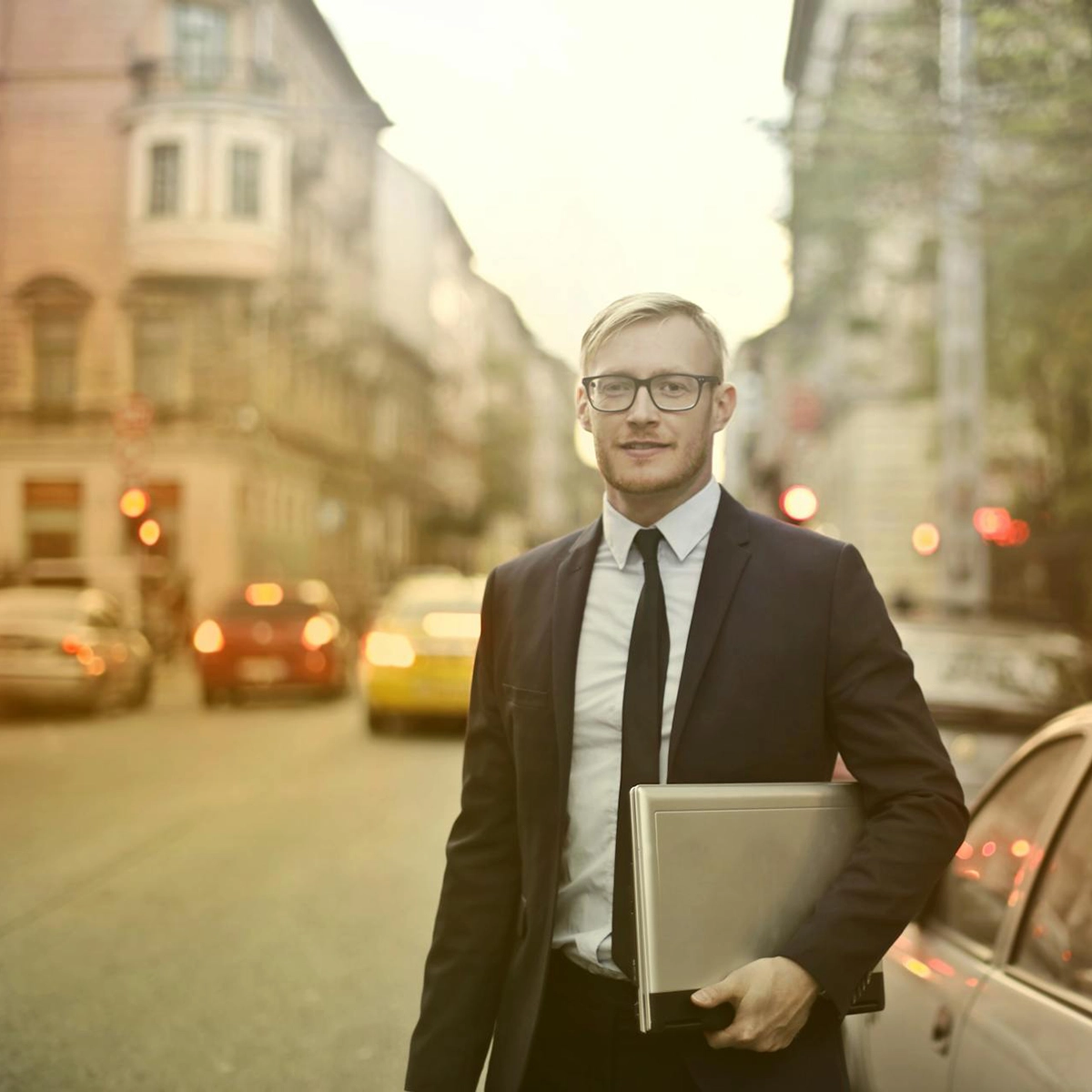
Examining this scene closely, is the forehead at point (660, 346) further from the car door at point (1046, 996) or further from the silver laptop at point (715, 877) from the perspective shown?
the car door at point (1046, 996)

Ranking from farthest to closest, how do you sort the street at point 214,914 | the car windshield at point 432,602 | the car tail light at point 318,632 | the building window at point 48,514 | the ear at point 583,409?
the car tail light at point 318,632
the car windshield at point 432,602
the building window at point 48,514
the street at point 214,914
the ear at point 583,409

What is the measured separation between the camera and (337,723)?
18.4m

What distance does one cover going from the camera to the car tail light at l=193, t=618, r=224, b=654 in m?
20.4

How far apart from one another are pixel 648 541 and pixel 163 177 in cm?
1390

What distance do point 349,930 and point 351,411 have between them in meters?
36.5

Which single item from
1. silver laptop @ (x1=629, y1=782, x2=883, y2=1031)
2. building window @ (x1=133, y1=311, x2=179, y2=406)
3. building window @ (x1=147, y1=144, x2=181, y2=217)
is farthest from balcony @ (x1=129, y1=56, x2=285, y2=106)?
silver laptop @ (x1=629, y1=782, x2=883, y2=1031)

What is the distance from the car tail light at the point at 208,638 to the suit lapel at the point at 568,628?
1831cm

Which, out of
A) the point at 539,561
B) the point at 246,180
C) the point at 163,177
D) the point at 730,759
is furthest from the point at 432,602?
the point at 730,759

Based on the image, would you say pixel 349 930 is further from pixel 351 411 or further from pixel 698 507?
pixel 351 411

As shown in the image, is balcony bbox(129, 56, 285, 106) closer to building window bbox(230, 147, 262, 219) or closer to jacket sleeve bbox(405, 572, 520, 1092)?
building window bbox(230, 147, 262, 219)

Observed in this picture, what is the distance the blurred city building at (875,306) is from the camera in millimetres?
13703

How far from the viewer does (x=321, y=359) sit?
121 ft

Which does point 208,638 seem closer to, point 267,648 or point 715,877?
point 267,648

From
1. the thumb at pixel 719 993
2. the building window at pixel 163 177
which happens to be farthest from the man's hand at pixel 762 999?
the building window at pixel 163 177
